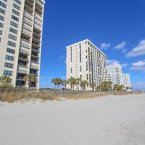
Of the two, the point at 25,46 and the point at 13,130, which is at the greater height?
the point at 25,46

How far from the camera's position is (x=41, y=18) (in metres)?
73.8

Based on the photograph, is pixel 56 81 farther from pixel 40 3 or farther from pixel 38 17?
pixel 40 3

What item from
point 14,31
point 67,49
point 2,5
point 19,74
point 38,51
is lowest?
point 19,74

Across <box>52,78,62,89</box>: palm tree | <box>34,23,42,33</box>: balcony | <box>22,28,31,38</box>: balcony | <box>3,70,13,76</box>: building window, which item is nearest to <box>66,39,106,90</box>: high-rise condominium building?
<box>52,78,62,89</box>: palm tree

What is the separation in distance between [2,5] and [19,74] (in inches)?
1003

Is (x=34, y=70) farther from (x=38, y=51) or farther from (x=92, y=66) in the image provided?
(x=92, y=66)

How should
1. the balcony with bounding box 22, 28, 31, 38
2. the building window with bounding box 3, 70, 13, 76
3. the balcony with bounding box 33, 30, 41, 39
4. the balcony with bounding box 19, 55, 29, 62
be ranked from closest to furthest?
the building window with bounding box 3, 70, 13, 76 → the balcony with bounding box 19, 55, 29, 62 → the balcony with bounding box 22, 28, 31, 38 → the balcony with bounding box 33, 30, 41, 39

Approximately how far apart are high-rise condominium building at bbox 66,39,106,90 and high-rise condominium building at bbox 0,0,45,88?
69.4 metres

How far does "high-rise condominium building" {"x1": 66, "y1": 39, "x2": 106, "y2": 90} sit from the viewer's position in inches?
5325

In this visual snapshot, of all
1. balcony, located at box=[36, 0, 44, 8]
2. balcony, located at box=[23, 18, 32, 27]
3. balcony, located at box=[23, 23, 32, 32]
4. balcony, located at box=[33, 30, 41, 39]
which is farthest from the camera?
balcony, located at box=[36, 0, 44, 8]

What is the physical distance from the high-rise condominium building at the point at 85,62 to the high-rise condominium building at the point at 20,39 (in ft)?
228

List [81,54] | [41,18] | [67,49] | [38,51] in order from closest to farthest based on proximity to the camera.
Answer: [38,51]
[41,18]
[81,54]
[67,49]

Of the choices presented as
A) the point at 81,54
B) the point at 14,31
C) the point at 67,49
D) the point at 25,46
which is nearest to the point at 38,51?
the point at 25,46

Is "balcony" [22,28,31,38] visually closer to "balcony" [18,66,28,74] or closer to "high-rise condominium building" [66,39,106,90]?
"balcony" [18,66,28,74]
